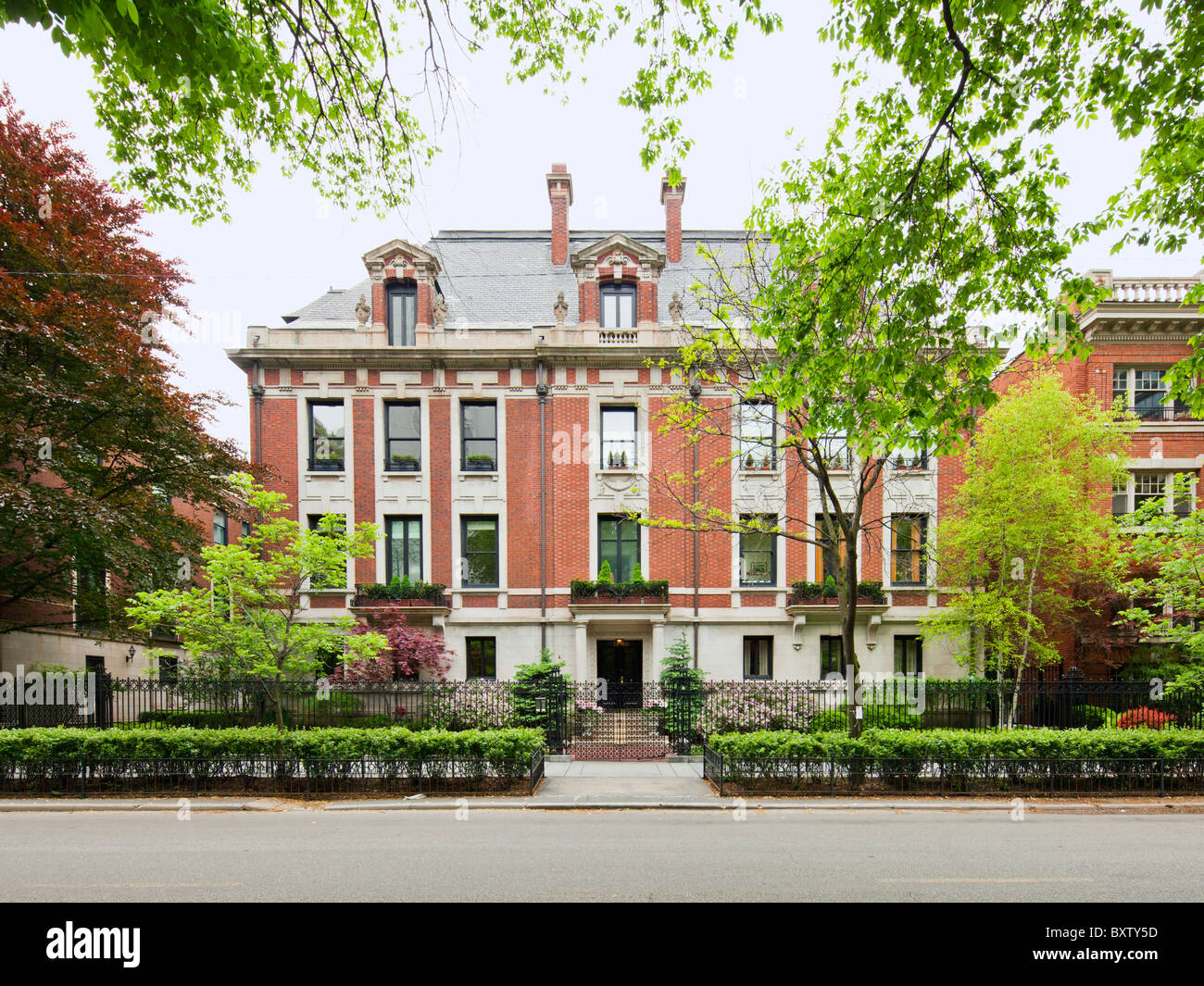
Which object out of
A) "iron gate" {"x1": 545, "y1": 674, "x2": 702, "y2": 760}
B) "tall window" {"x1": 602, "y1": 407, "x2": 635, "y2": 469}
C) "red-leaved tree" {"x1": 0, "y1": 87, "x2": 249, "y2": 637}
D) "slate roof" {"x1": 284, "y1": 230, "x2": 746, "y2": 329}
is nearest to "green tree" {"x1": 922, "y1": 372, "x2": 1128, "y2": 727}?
"iron gate" {"x1": 545, "y1": 674, "x2": 702, "y2": 760}

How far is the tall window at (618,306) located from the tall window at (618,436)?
127 inches

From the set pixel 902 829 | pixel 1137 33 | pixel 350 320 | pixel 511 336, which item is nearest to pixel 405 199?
pixel 1137 33

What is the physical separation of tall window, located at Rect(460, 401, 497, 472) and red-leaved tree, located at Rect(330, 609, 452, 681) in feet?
19.2

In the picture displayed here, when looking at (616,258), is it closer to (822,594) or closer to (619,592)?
(619,592)

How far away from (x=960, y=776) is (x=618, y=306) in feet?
58.3

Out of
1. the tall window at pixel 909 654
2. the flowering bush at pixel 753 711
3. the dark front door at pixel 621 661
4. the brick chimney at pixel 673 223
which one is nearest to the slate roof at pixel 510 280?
the brick chimney at pixel 673 223

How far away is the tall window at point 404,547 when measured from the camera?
2247 cm

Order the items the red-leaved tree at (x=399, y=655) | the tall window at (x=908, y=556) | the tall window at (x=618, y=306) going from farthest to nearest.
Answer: the tall window at (x=618, y=306) < the tall window at (x=908, y=556) < the red-leaved tree at (x=399, y=655)

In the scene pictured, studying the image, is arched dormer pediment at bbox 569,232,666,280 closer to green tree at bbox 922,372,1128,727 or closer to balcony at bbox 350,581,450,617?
green tree at bbox 922,372,1128,727

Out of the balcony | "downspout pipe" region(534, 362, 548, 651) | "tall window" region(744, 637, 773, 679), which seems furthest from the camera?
"downspout pipe" region(534, 362, 548, 651)

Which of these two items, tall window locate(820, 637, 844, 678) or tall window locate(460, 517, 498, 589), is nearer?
tall window locate(820, 637, 844, 678)

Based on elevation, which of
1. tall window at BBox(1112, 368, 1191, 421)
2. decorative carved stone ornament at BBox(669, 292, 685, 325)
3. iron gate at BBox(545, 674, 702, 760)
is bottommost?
iron gate at BBox(545, 674, 702, 760)

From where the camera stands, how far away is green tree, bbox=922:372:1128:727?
18812 millimetres

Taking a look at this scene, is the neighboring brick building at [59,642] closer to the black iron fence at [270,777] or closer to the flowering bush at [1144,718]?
the black iron fence at [270,777]
